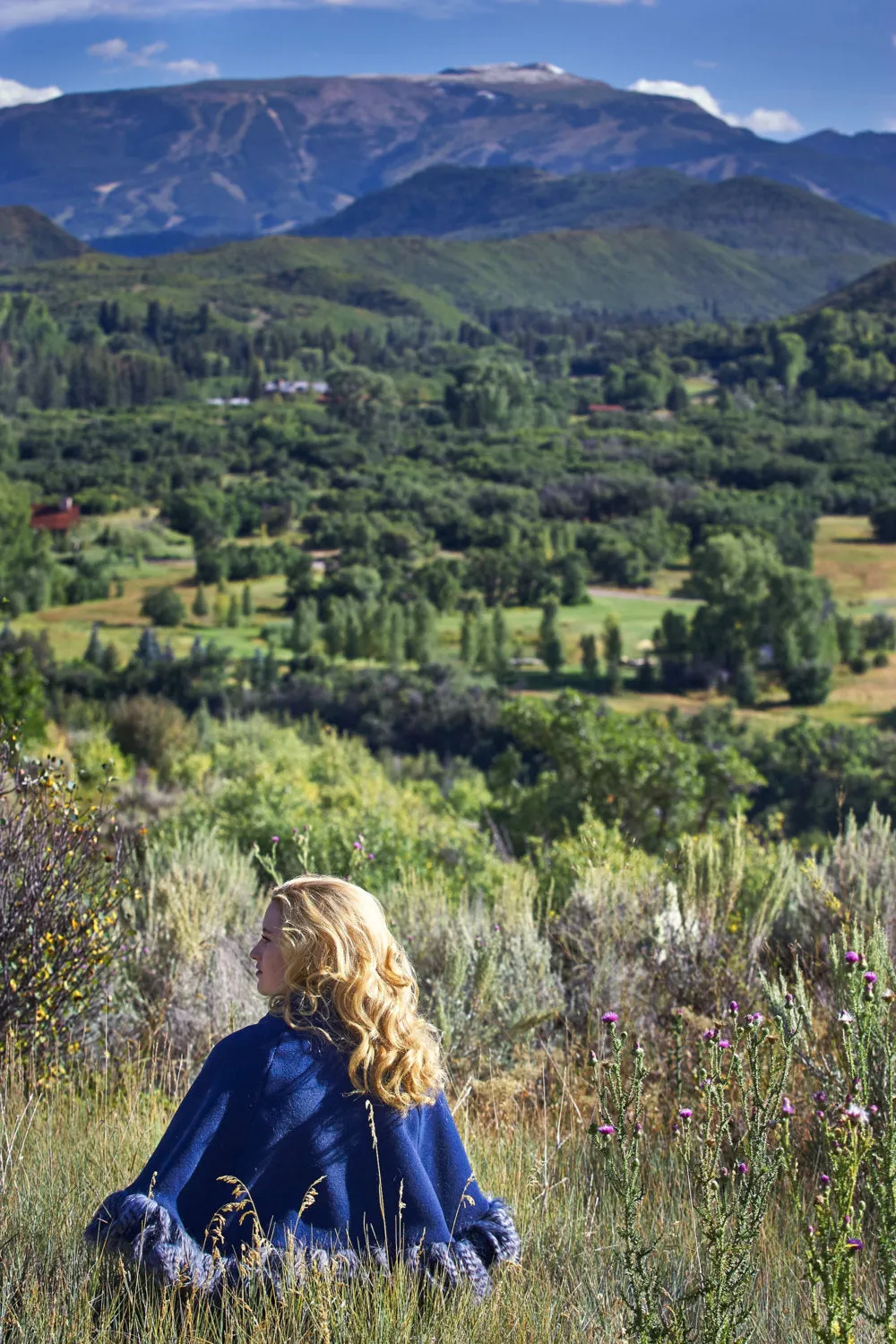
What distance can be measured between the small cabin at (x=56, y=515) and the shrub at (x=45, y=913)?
5592 cm

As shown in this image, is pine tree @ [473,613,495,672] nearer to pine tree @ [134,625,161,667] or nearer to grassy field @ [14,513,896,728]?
grassy field @ [14,513,896,728]

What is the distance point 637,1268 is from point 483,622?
1544 inches

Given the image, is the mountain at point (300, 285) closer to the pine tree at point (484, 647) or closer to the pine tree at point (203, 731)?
the pine tree at point (484, 647)

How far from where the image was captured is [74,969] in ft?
11.7


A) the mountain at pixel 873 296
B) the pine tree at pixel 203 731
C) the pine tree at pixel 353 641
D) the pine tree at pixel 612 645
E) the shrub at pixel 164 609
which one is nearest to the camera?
the pine tree at pixel 203 731

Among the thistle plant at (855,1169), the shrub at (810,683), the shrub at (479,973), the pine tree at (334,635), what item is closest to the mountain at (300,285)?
the pine tree at (334,635)

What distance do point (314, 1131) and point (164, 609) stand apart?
140 feet

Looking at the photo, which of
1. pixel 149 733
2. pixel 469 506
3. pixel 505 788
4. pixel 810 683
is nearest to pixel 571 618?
pixel 810 683

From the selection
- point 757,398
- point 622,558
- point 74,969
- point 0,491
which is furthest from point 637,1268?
point 757,398

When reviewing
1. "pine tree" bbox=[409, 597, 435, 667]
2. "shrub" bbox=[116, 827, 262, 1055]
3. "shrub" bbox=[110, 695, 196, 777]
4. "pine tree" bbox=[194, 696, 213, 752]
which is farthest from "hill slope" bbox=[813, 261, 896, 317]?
"shrub" bbox=[116, 827, 262, 1055]

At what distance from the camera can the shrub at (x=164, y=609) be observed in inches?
1737

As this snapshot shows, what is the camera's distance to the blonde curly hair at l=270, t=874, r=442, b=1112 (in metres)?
2.35

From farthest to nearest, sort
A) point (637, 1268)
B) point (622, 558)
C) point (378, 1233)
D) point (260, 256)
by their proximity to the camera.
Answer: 1. point (260, 256)
2. point (622, 558)
3. point (378, 1233)
4. point (637, 1268)

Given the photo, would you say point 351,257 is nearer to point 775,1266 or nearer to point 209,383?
point 209,383
